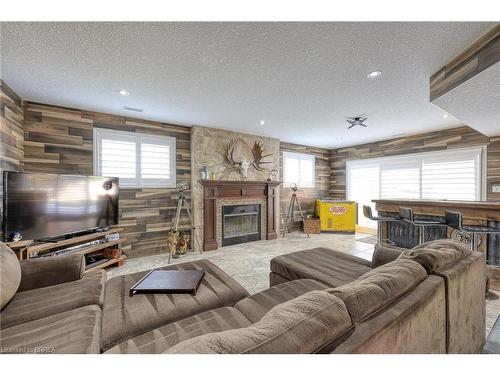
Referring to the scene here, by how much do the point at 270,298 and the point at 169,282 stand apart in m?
0.77

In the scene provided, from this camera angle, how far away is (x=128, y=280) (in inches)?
65.4

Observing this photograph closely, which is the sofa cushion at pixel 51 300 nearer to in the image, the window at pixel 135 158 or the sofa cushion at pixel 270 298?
the sofa cushion at pixel 270 298

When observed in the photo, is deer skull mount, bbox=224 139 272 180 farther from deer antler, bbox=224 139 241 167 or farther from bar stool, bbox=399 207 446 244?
bar stool, bbox=399 207 446 244

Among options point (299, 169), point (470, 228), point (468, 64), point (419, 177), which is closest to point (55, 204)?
point (468, 64)

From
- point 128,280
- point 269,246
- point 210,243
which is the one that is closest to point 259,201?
point 269,246

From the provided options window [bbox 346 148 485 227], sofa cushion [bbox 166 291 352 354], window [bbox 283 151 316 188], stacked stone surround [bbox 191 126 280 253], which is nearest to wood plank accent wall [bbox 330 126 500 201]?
window [bbox 346 148 485 227]

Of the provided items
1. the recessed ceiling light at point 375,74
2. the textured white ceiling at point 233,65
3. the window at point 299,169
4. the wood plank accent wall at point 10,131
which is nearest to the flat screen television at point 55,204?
the wood plank accent wall at point 10,131

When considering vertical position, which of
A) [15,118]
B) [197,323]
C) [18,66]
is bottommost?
[197,323]

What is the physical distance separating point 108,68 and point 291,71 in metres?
1.90

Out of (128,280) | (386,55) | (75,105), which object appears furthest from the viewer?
(75,105)

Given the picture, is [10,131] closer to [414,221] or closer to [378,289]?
[378,289]

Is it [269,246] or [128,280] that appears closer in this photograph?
[128,280]

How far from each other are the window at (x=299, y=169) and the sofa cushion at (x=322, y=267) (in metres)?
3.73
